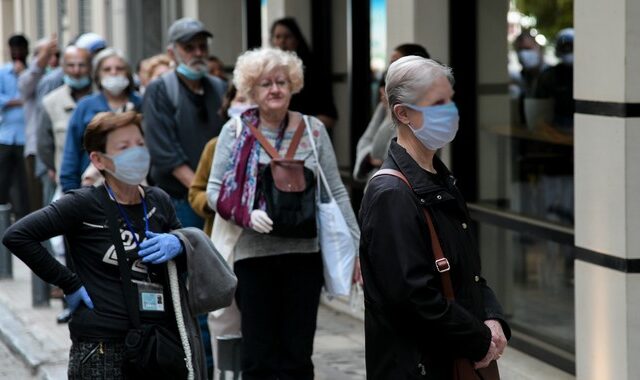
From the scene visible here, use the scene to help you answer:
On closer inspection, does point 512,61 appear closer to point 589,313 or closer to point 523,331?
point 523,331

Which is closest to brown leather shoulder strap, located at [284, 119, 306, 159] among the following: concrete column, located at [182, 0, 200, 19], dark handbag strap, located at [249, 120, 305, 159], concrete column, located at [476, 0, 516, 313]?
dark handbag strap, located at [249, 120, 305, 159]

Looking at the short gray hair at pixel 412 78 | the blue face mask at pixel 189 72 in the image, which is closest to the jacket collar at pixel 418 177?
the short gray hair at pixel 412 78

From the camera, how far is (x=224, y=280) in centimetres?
547

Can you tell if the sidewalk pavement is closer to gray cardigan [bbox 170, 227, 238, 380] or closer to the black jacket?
gray cardigan [bbox 170, 227, 238, 380]

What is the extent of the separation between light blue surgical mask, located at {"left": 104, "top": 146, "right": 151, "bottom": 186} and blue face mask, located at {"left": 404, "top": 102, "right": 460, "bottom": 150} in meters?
1.50

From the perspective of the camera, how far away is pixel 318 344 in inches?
371

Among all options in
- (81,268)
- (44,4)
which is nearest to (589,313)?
(81,268)

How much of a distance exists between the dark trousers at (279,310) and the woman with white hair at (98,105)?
2.49 m

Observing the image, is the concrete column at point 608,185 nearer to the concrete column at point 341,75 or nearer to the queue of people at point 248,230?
the queue of people at point 248,230

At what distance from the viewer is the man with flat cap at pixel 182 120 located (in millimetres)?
8133

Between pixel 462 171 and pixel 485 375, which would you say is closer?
pixel 485 375

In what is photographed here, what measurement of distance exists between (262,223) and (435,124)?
7.72ft

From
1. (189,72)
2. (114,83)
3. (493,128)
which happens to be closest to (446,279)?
(189,72)

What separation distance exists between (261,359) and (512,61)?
10.6ft
